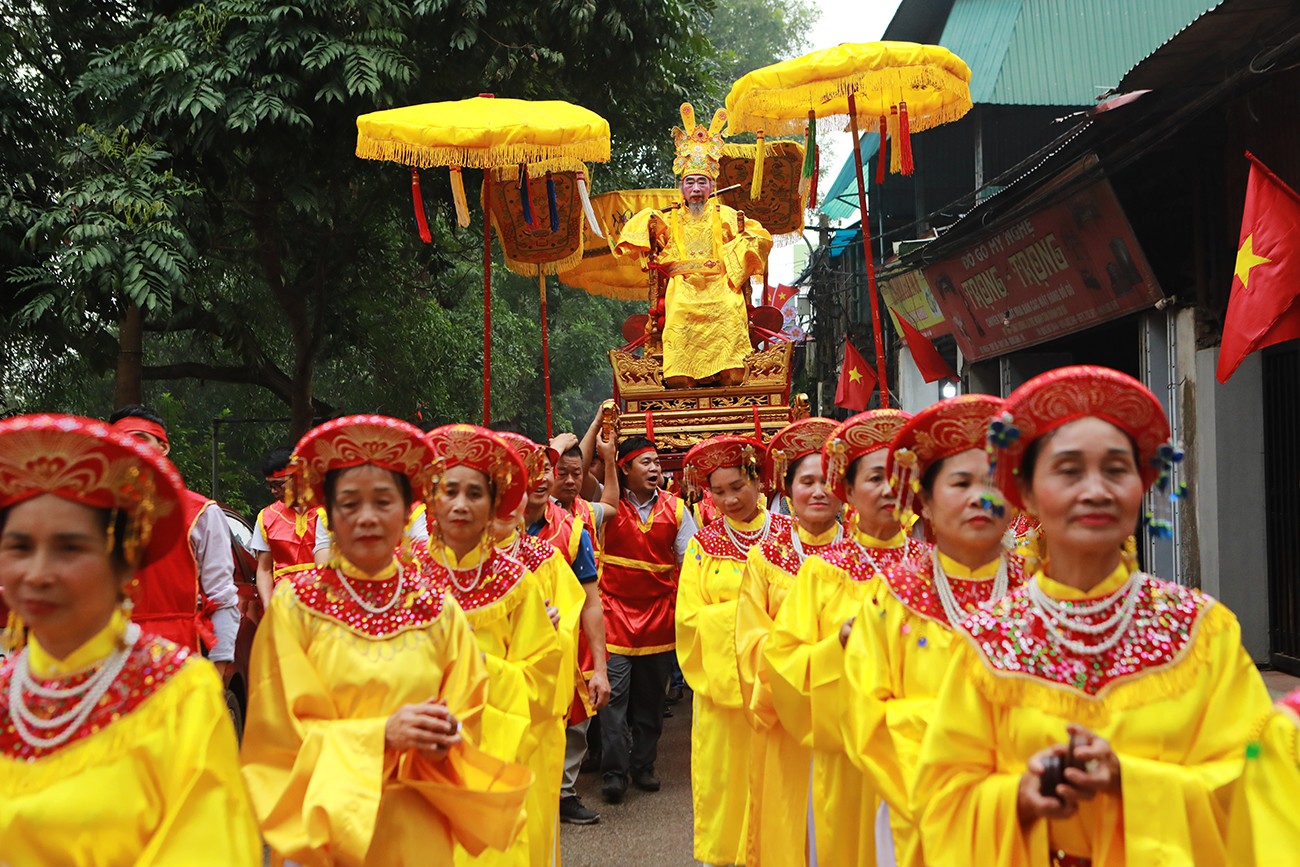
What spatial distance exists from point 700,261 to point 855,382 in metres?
8.95

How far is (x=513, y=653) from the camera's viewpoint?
4531 millimetres

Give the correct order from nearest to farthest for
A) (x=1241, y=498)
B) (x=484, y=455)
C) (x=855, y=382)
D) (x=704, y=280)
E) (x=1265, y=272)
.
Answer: (x=484, y=455) → (x=1265, y=272) → (x=1241, y=498) → (x=704, y=280) → (x=855, y=382)

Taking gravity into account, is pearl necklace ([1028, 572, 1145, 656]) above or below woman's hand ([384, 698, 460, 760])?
above

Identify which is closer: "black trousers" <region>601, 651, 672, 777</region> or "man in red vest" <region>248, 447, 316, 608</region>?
"man in red vest" <region>248, 447, 316, 608</region>

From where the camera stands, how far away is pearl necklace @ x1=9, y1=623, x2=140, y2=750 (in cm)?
248

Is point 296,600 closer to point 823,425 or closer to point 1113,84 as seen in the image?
point 823,425

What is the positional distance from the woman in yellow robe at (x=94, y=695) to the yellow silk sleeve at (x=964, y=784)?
4.89 feet

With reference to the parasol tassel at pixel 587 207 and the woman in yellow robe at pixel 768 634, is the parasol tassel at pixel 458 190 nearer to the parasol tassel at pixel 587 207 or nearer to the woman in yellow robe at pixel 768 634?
the parasol tassel at pixel 587 207

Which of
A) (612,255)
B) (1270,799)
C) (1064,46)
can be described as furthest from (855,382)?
(1270,799)

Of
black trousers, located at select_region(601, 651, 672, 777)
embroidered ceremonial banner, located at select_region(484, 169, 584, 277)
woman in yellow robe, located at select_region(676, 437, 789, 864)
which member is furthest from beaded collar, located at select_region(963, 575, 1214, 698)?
embroidered ceremonial banner, located at select_region(484, 169, 584, 277)

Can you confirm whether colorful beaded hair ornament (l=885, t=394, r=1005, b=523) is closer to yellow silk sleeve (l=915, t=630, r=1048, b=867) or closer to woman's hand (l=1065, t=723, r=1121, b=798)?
yellow silk sleeve (l=915, t=630, r=1048, b=867)

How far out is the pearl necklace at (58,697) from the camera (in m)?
2.48

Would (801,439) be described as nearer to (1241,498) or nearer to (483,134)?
(483,134)

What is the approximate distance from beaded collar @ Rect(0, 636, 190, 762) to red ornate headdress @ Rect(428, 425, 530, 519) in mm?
1839
